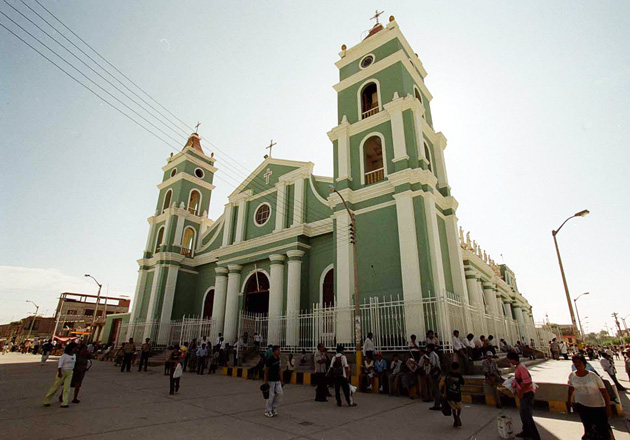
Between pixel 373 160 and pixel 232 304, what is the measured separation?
1101 cm

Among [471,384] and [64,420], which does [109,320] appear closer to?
[64,420]

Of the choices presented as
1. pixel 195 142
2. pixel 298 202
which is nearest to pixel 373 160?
pixel 298 202

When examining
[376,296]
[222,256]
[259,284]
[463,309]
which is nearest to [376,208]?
[376,296]

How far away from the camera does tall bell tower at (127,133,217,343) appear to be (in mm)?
23153

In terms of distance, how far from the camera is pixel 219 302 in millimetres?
20016

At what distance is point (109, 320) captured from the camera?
29.7 m

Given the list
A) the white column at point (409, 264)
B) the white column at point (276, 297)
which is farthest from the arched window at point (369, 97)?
the white column at point (276, 297)

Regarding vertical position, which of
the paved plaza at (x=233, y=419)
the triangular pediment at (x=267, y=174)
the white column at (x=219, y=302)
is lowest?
the paved plaza at (x=233, y=419)

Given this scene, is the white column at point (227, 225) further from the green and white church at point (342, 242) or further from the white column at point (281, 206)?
the white column at point (281, 206)

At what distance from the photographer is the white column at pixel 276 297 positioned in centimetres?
1614

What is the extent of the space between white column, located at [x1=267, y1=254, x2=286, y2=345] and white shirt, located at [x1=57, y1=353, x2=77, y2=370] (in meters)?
9.41

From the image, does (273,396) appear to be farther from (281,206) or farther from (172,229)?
(172,229)

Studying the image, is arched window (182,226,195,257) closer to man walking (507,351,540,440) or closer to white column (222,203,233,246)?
white column (222,203,233,246)

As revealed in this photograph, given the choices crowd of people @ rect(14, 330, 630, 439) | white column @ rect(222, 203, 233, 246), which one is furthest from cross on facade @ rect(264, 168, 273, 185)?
crowd of people @ rect(14, 330, 630, 439)
